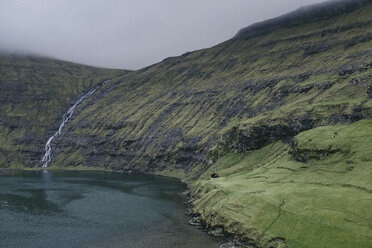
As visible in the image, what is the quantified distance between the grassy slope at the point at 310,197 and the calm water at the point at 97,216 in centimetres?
963

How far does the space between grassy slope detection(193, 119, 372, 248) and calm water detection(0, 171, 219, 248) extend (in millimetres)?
9631

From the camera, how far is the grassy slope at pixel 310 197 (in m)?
58.1

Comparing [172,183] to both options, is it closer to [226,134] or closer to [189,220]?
[226,134]

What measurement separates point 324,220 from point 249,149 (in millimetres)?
83620

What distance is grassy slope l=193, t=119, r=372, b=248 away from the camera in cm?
5806

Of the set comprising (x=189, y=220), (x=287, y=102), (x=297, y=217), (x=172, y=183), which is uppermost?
(x=287, y=102)

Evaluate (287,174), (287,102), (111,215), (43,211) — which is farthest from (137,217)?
(287,102)

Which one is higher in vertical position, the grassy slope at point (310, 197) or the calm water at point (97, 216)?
the grassy slope at point (310, 197)

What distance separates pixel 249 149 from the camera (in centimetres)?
14350

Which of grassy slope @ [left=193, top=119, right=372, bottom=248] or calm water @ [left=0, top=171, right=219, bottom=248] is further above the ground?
grassy slope @ [left=193, top=119, right=372, bottom=248]

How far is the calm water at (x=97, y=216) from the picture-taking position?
75.9 m

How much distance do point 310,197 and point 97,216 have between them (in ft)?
212

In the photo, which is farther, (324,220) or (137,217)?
(137,217)

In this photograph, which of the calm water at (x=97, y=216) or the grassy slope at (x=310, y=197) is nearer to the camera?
the grassy slope at (x=310, y=197)
